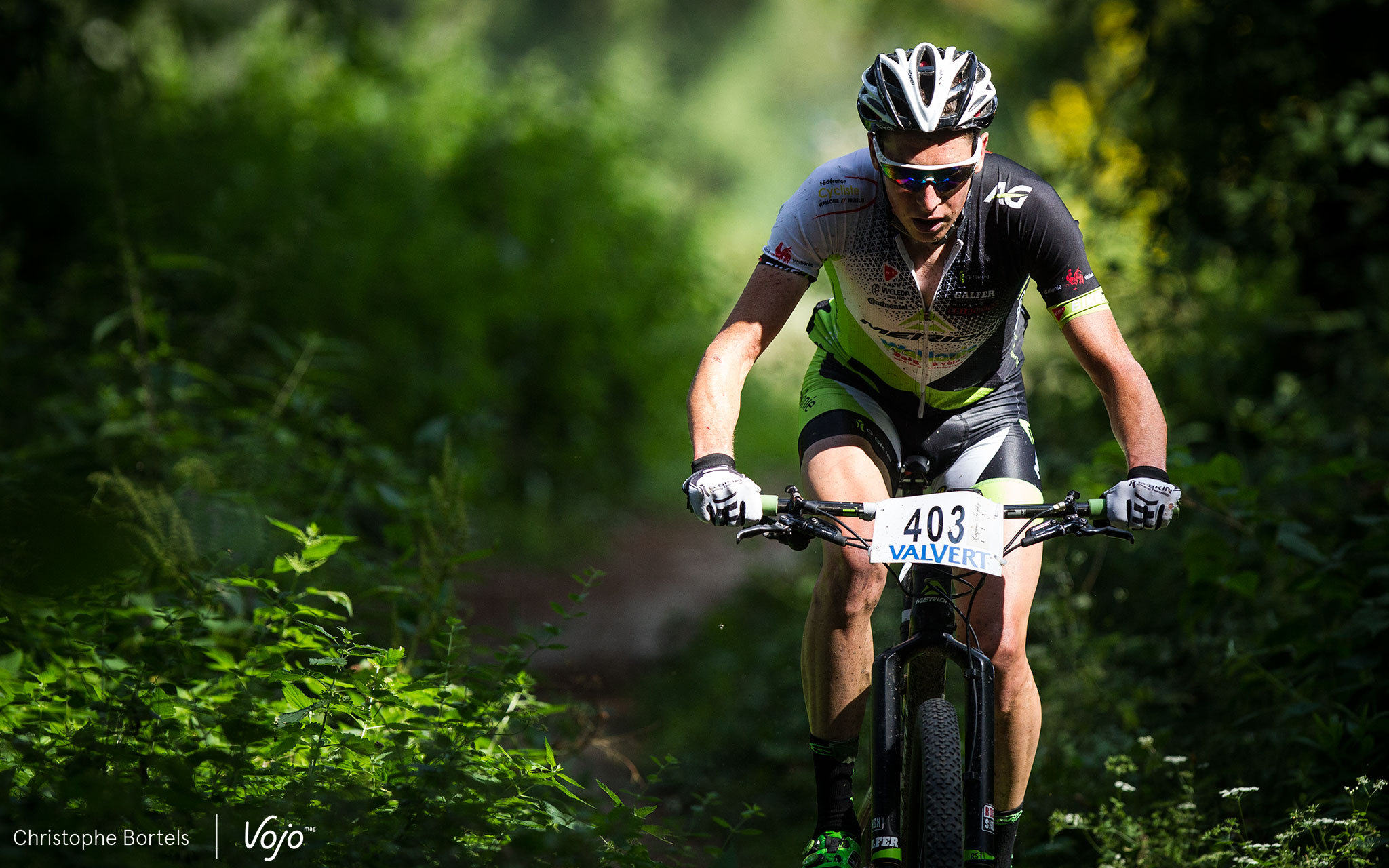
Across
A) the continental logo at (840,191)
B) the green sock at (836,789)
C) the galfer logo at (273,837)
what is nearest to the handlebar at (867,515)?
the green sock at (836,789)

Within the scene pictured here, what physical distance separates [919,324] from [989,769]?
55.8 inches

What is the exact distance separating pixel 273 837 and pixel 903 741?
171 centimetres

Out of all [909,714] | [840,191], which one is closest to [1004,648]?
[909,714]

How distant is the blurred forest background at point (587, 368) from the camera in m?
4.41

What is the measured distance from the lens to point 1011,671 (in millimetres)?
3301

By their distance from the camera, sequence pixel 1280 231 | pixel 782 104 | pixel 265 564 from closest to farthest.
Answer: pixel 265 564 → pixel 1280 231 → pixel 782 104

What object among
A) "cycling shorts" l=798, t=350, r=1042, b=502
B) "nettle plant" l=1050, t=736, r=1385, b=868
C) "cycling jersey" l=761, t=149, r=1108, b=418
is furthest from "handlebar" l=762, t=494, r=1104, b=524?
"nettle plant" l=1050, t=736, r=1385, b=868

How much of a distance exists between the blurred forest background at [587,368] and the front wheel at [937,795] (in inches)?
26.5

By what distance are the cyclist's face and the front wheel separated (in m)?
1.39

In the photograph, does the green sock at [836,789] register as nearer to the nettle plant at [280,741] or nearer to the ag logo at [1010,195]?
the nettle plant at [280,741]

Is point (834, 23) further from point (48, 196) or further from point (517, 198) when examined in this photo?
point (48, 196)

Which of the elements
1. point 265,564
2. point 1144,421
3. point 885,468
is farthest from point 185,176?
point 1144,421

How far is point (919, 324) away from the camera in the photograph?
3.72 metres

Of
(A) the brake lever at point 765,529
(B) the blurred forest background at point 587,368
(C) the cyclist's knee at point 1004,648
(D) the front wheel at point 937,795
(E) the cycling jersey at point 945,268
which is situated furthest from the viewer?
(B) the blurred forest background at point 587,368
